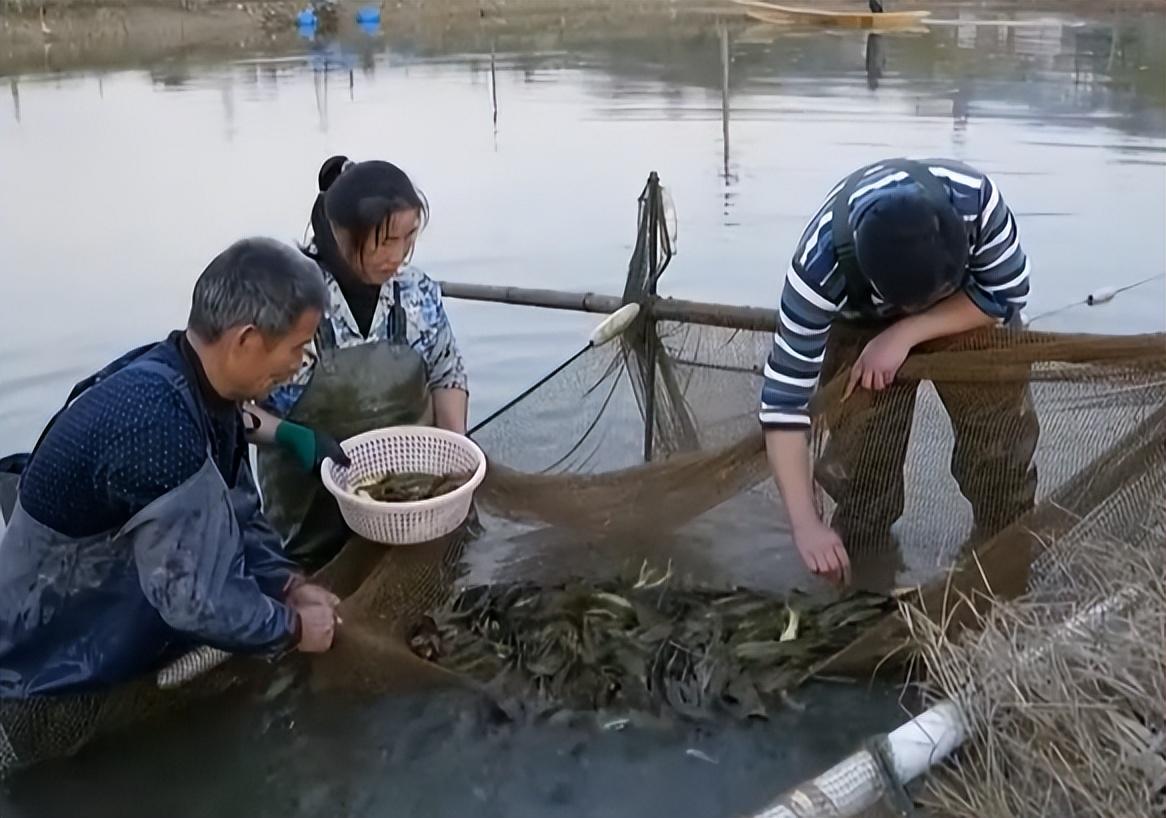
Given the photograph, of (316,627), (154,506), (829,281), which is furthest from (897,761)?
(154,506)

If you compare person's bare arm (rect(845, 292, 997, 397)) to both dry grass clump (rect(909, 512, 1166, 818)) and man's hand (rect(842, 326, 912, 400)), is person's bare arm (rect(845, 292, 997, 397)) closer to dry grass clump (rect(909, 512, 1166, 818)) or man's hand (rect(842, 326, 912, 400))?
man's hand (rect(842, 326, 912, 400))

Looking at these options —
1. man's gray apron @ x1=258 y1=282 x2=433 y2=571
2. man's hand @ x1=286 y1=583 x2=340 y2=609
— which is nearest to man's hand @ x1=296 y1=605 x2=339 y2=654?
man's hand @ x1=286 y1=583 x2=340 y2=609

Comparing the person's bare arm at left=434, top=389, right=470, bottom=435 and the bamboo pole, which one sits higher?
the bamboo pole

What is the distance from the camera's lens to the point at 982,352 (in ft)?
10.9

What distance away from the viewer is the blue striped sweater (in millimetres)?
3105

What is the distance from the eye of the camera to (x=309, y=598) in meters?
3.08

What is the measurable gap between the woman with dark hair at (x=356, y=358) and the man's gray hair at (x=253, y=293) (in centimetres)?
84

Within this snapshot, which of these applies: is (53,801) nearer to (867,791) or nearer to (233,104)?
(867,791)

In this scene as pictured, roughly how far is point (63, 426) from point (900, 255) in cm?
190

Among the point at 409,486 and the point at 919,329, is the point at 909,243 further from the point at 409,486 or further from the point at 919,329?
the point at 409,486

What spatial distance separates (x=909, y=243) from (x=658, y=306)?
185cm

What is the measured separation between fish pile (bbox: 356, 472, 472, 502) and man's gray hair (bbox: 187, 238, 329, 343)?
0.94m

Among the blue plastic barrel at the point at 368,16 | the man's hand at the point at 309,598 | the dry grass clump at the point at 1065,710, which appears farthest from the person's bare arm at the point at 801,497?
the blue plastic barrel at the point at 368,16

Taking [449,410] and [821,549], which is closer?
[821,549]
